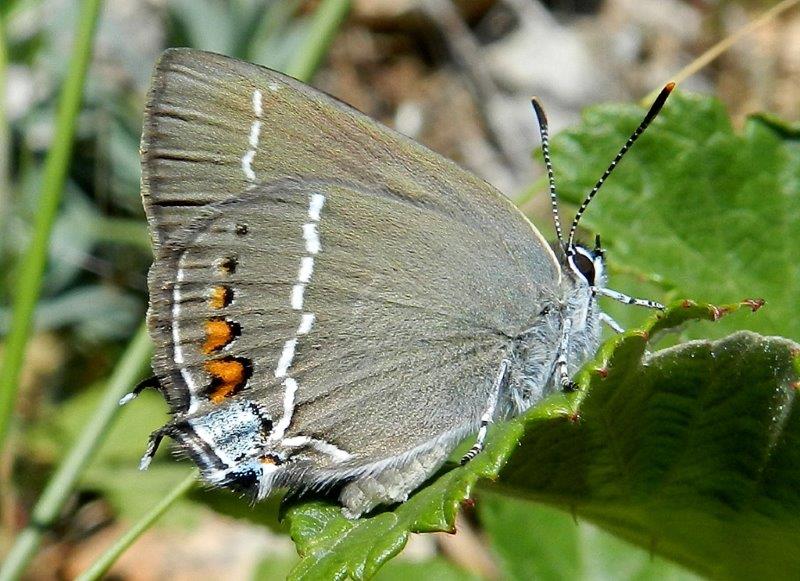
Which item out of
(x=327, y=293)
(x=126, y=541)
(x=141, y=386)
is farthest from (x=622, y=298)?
(x=126, y=541)

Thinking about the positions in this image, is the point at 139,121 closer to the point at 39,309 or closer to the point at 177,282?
the point at 39,309

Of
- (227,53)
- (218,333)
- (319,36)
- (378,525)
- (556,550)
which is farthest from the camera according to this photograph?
(227,53)

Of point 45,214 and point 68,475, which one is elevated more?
point 45,214

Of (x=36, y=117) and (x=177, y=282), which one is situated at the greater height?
(x=177, y=282)

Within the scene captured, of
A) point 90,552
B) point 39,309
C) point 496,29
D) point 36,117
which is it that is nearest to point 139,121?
point 36,117

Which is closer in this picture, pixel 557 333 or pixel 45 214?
pixel 557 333

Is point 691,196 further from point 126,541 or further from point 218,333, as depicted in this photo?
point 126,541
